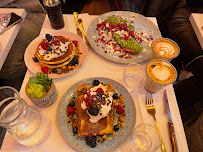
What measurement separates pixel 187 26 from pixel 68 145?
2.04 m

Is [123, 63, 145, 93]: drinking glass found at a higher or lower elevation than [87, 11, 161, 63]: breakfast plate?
lower

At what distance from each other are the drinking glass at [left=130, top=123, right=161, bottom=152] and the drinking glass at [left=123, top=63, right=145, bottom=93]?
0.34 meters

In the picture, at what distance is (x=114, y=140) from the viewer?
1019 mm

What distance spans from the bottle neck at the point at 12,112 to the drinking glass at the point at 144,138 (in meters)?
0.68

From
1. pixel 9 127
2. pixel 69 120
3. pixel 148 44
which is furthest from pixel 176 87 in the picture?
pixel 9 127

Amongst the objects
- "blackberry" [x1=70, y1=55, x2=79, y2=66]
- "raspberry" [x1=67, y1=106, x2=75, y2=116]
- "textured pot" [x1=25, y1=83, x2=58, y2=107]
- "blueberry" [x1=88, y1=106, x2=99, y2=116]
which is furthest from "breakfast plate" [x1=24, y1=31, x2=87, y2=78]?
"blueberry" [x1=88, y1=106, x2=99, y2=116]

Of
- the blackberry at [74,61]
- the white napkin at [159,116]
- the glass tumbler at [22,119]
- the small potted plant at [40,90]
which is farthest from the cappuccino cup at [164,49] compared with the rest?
the glass tumbler at [22,119]

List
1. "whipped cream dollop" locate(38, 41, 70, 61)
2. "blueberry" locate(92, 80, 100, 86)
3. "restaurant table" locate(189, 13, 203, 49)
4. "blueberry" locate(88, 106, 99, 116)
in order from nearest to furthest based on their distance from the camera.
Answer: "blueberry" locate(88, 106, 99, 116), "blueberry" locate(92, 80, 100, 86), "whipped cream dollop" locate(38, 41, 70, 61), "restaurant table" locate(189, 13, 203, 49)

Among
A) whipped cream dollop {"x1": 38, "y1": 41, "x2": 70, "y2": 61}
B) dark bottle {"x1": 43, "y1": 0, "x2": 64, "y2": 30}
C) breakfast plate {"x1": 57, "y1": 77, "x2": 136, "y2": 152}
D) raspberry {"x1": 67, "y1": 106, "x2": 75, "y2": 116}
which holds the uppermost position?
dark bottle {"x1": 43, "y1": 0, "x2": 64, "y2": 30}

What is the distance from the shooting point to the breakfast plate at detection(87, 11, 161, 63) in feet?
4.66

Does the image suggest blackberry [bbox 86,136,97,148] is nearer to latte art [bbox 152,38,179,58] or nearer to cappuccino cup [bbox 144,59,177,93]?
cappuccino cup [bbox 144,59,177,93]

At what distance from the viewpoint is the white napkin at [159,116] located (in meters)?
1.05

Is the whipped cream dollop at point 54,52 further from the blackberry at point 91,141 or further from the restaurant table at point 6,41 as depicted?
the blackberry at point 91,141

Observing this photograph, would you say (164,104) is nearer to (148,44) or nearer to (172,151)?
(172,151)
